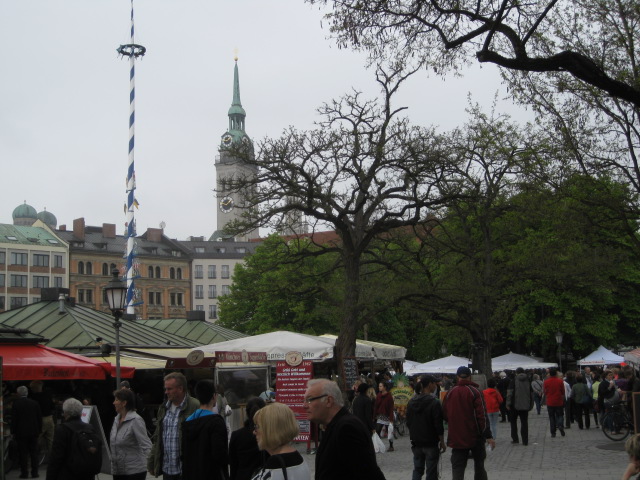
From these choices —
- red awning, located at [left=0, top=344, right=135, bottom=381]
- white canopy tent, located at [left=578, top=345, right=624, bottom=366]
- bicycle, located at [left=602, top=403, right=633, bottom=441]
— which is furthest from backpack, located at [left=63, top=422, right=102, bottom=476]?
white canopy tent, located at [left=578, top=345, right=624, bottom=366]

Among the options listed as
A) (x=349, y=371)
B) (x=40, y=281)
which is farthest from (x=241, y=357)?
(x=40, y=281)

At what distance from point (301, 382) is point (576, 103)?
27.5ft

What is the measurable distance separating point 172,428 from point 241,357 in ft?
34.9

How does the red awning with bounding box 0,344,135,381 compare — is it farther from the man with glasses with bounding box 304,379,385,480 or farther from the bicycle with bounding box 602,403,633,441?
the bicycle with bounding box 602,403,633,441

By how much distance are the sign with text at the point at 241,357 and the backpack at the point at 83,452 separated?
9656 millimetres

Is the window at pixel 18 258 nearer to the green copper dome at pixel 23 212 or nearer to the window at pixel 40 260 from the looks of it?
the window at pixel 40 260

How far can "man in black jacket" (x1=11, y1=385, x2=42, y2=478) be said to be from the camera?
15297 millimetres

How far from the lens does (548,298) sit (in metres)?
48.4

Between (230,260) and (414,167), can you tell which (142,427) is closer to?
(414,167)

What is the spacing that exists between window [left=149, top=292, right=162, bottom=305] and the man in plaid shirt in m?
99.2

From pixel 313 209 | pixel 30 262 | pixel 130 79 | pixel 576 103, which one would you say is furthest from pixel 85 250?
pixel 576 103

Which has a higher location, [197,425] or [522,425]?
[197,425]

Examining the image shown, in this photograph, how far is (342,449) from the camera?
5.07 m

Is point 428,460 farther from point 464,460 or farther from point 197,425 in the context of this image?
point 197,425
